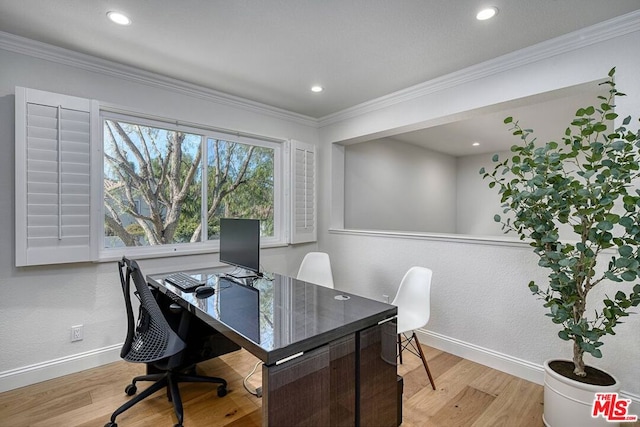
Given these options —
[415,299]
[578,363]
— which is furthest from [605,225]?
[415,299]

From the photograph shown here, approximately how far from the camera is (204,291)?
2076mm

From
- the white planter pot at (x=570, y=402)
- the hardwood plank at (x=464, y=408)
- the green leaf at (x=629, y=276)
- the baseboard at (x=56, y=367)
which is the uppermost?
the green leaf at (x=629, y=276)

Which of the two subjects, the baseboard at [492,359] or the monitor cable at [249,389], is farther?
the baseboard at [492,359]

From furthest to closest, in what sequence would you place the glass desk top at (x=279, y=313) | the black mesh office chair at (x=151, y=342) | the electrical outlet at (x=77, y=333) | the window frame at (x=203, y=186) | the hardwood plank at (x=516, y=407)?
1. the window frame at (x=203, y=186)
2. the electrical outlet at (x=77, y=333)
3. the hardwood plank at (x=516, y=407)
4. the black mesh office chair at (x=151, y=342)
5. the glass desk top at (x=279, y=313)

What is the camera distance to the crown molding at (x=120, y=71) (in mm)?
2303

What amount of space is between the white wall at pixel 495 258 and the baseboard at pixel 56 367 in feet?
8.62

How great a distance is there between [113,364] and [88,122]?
6.75 feet

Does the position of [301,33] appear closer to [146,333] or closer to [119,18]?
[119,18]

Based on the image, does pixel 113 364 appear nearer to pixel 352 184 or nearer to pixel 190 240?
pixel 190 240

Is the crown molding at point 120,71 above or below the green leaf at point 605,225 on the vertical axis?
above

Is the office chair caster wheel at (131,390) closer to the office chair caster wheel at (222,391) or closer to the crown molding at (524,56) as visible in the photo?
the office chair caster wheel at (222,391)

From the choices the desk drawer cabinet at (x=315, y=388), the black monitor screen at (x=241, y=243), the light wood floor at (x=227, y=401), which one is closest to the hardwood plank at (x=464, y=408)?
the light wood floor at (x=227, y=401)

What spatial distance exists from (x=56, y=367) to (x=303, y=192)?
286cm

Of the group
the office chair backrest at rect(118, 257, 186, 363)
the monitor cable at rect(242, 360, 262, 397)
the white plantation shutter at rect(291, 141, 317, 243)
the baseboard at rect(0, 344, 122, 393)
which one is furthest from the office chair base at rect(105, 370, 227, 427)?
the white plantation shutter at rect(291, 141, 317, 243)
